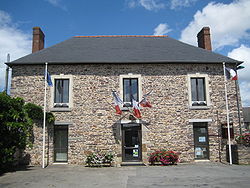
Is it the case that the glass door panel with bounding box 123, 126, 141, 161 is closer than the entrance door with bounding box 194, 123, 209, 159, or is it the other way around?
the glass door panel with bounding box 123, 126, 141, 161

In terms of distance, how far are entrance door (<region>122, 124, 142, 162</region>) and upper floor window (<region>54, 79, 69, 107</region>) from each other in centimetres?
320

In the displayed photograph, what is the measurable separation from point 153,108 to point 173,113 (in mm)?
1017

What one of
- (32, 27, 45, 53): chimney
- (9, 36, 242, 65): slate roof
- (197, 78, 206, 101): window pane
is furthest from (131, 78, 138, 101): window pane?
(32, 27, 45, 53): chimney

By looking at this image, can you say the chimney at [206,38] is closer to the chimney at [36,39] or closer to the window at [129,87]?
the window at [129,87]

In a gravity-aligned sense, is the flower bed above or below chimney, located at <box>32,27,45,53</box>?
below

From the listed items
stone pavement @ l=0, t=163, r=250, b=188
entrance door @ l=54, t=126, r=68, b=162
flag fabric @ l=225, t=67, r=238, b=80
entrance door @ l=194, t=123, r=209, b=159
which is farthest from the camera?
entrance door @ l=194, t=123, r=209, b=159

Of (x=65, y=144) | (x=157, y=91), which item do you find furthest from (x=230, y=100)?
(x=65, y=144)

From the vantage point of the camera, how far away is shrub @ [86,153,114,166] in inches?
377

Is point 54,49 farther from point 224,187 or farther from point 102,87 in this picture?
point 224,187

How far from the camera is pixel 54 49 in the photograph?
1190cm

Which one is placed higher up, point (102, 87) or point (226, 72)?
point (226, 72)

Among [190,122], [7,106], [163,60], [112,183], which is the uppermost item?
[163,60]

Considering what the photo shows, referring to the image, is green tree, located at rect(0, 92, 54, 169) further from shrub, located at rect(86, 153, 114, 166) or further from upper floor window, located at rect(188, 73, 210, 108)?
upper floor window, located at rect(188, 73, 210, 108)

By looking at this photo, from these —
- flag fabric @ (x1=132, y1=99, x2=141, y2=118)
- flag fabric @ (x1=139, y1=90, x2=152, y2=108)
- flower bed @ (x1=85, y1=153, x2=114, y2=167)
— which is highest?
flag fabric @ (x1=139, y1=90, x2=152, y2=108)
